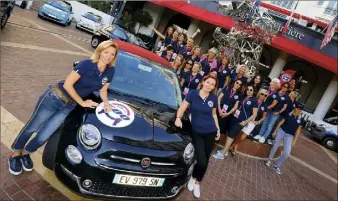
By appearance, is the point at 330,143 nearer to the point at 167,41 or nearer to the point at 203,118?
the point at 167,41

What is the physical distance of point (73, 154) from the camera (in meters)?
2.96

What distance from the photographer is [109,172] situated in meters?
2.95

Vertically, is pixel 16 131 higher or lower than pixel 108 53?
lower

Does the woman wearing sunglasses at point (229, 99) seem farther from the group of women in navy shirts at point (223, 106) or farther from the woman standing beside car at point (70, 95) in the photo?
the woman standing beside car at point (70, 95)

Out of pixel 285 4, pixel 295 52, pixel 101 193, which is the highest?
pixel 285 4

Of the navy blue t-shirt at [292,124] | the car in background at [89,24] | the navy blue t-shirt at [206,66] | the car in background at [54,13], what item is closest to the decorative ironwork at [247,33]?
the navy blue t-shirt at [206,66]

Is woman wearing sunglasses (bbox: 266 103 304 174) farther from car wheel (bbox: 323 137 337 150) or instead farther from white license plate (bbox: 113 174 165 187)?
car wheel (bbox: 323 137 337 150)

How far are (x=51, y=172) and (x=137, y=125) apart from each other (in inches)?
54.1

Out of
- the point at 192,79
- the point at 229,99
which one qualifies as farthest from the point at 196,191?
the point at 192,79

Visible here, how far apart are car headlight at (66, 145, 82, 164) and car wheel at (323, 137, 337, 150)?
570 inches

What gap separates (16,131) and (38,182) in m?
1.21

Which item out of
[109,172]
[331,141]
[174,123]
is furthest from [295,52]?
[109,172]

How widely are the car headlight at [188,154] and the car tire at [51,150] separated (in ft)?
4.68

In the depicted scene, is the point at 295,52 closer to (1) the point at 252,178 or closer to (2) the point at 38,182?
(1) the point at 252,178
